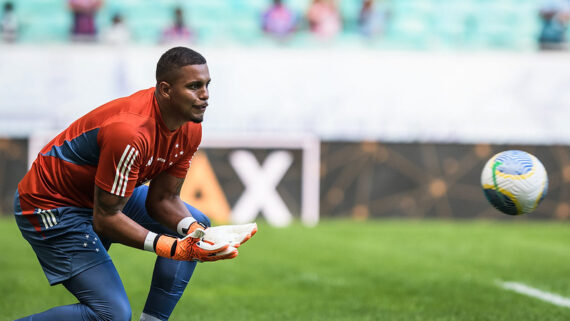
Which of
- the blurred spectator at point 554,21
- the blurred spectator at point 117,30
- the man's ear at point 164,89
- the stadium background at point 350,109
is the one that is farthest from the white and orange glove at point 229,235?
the blurred spectator at point 554,21

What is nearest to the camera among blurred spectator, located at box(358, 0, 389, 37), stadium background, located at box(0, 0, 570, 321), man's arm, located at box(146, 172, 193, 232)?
man's arm, located at box(146, 172, 193, 232)

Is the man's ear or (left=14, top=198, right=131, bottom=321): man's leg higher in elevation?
the man's ear

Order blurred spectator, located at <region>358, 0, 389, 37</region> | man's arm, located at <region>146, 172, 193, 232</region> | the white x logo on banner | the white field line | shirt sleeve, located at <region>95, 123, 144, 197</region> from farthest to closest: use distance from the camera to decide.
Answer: blurred spectator, located at <region>358, 0, 389, 37</region> → the white x logo on banner → the white field line → man's arm, located at <region>146, 172, 193, 232</region> → shirt sleeve, located at <region>95, 123, 144, 197</region>

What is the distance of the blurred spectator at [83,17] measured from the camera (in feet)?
46.1

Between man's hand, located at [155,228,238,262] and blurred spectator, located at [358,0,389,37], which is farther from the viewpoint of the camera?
blurred spectator, located at [358,0,389,37]

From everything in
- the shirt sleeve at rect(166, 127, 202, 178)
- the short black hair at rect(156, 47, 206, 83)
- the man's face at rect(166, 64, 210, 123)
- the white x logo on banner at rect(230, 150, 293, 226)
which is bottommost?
the white x logo on banner at rect(230, 150, 293, 226)

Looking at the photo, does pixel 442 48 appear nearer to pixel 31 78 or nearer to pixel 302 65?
pixel 302 65

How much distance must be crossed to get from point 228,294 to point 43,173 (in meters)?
3.33

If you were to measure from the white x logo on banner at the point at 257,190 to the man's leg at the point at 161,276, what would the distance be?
756 centimetres

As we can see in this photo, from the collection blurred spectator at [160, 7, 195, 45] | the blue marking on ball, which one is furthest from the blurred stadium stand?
the blue marking on ball

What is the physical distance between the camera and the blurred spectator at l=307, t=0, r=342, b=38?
14.8 meters

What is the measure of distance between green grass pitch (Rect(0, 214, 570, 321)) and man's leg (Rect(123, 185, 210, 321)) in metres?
1.41

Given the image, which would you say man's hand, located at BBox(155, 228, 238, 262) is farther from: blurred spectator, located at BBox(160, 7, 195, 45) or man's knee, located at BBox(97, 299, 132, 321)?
blurred spectator, located at BBox(160, 7, 195, 45)

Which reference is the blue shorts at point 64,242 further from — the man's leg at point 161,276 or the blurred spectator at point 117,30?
the blurred spectator at point 117,30
